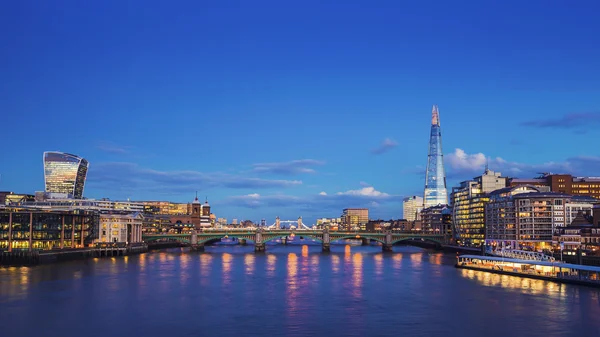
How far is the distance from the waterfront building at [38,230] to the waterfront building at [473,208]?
10077cm

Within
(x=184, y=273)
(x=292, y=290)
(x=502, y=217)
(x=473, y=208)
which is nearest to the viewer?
(x=292, y=290)

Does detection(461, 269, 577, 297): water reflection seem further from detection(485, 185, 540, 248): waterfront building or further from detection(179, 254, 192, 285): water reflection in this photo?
detection(485, 185, 540, 248): waterfront building

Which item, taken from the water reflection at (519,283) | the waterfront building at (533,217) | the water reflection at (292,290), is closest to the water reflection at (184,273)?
the water reflection at (292,290)

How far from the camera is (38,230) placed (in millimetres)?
107062

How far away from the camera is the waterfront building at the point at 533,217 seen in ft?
408

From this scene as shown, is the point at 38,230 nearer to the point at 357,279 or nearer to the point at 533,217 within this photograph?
the point at 357,279

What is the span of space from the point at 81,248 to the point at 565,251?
306ft

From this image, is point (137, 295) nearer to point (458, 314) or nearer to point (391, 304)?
point (391, 304)

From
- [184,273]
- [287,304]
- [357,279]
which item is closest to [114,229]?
[184,273]

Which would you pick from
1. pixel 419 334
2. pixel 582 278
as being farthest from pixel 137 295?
pixel 582 278

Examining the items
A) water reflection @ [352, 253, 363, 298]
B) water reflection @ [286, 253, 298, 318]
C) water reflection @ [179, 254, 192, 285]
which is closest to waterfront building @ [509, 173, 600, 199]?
water reflection @ [352, 253, 363, 298]

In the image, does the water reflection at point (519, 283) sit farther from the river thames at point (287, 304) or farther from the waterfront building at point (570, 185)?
the waterfront building at point (570, 185)

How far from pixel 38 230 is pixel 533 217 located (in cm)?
10142

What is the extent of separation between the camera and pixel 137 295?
61219mm
